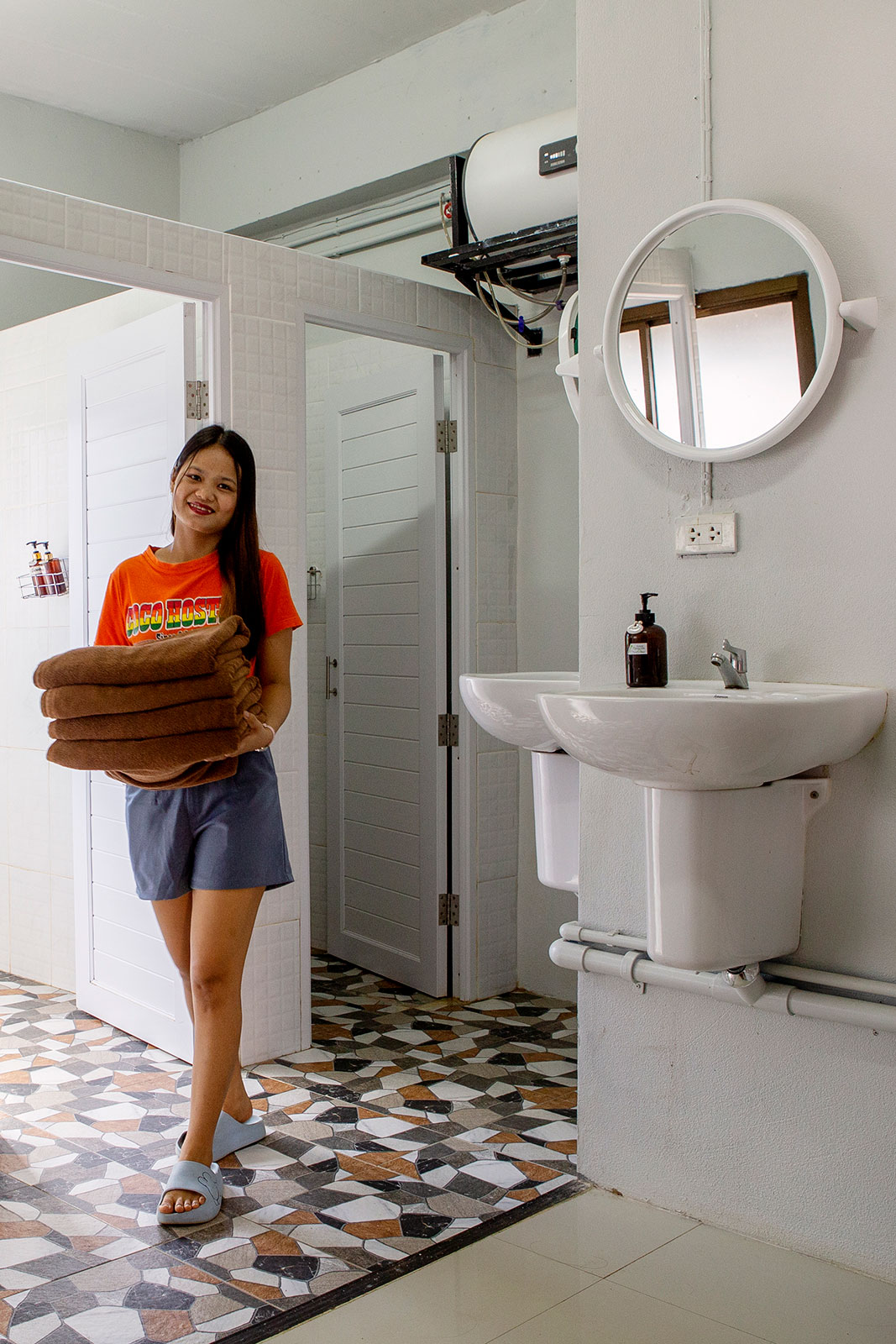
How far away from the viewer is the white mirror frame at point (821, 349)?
1.86 metres

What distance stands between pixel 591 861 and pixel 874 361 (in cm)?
101

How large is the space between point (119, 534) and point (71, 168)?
184 centimetres

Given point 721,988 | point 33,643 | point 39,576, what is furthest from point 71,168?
point 721,988

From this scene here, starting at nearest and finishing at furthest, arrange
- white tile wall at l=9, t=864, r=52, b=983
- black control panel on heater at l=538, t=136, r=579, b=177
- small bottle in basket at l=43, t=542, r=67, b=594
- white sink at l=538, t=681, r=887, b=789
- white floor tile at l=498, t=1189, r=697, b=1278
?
1. white sink at l=538, t=681, r=887, b=789
2. white floor tile at l=498, t=1189, r=697, b=1278
3. black control panel on heater at l=538, t=136, r=579, b=177
4. small bottle in basket at l=43, t=542, r=67, b=594
5. white tile wall at l=9, t=864, r=52, b=983

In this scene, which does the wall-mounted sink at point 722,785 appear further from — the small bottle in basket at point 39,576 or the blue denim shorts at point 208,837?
the small bottle in basket at point 39,576

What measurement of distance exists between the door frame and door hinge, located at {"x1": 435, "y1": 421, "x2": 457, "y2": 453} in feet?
0.08

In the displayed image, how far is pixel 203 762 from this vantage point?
211cm

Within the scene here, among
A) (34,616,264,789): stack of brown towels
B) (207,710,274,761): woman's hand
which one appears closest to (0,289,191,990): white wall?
(34,616,264,789): stack of brown towels

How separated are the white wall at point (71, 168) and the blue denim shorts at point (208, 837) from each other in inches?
98.7

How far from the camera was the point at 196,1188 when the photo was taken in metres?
2.08

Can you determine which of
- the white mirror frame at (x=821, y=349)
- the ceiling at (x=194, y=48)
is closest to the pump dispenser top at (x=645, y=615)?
the white mirror frame at (x=821, y=349)

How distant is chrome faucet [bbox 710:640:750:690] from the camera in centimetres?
189

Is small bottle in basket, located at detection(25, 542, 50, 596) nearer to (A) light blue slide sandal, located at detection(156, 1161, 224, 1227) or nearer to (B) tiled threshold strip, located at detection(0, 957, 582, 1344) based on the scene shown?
(B) tiled threshold strip, located at detection(0, 957, 582, 1344)

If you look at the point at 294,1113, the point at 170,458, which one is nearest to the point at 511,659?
the point at 170,458
